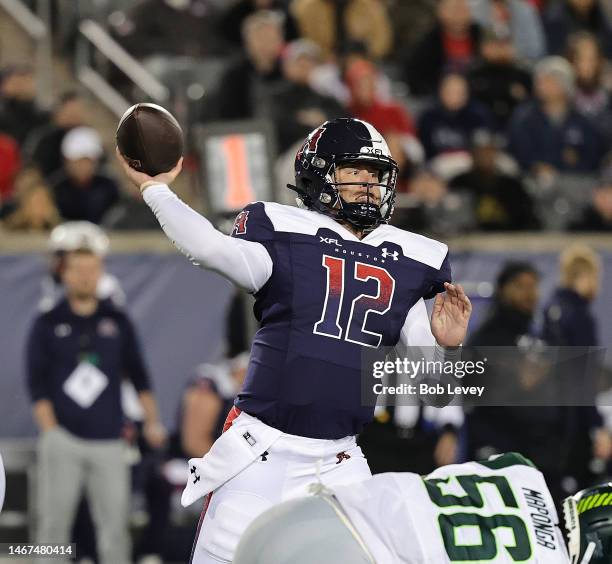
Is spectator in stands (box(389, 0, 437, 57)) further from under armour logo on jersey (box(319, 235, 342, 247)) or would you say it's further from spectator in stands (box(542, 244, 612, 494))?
under armour logo on jersey (box(319, 235, 342, 247))

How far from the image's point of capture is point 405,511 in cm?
303

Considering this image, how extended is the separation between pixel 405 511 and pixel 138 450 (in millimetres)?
5618

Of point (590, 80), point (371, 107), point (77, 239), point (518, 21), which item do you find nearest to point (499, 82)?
point (590, 80)

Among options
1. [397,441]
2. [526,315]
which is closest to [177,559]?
[397,441]

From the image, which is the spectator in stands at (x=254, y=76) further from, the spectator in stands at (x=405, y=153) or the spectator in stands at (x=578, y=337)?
the spectator in stands at (x=578, y=337)

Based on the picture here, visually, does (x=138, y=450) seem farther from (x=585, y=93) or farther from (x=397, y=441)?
(x=585, y=93)

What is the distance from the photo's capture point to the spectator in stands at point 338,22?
1098 cm

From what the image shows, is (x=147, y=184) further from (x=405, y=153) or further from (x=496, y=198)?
(x=405, y=153)

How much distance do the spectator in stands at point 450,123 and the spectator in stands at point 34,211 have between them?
2.91 meters

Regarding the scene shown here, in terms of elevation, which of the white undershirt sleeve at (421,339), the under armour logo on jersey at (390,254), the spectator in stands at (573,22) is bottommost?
the white undershirt sleeve at (421,339)

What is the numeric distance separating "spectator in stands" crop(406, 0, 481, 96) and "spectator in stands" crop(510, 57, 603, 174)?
795 millimetres

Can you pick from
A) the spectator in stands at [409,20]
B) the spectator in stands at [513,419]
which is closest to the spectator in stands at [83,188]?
the spectator in stands at [513,419]

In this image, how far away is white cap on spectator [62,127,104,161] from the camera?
9.27 metres

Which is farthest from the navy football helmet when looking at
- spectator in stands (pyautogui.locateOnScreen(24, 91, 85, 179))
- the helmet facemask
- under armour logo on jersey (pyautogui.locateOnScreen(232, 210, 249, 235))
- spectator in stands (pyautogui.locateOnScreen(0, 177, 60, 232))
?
spectator in stands (pyautogui.locateOnScreen(24, 91, 85, 179))
